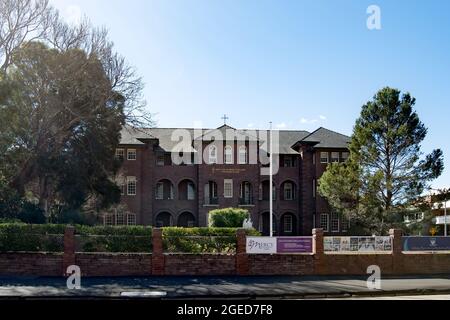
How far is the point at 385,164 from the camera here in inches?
1511

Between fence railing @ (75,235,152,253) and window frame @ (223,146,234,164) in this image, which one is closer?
fence railing @ (75,235,152,253)

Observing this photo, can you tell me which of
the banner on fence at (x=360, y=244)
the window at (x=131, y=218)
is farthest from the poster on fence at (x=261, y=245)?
the window at (x=131, y=218)

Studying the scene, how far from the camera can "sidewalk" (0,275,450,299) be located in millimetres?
14170

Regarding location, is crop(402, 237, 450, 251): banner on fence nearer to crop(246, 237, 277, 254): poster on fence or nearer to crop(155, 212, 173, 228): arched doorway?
crop(246, 237, 277, 254): poster on fence

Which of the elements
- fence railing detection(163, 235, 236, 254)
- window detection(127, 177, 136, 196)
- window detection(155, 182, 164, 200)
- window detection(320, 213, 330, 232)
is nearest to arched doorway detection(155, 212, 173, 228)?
window detection(155, 182, 164, 200)

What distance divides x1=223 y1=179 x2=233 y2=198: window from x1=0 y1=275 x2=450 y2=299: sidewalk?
2979 cm

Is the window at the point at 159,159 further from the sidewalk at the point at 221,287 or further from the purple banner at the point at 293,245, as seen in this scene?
the sidewalk at the point at 221,287

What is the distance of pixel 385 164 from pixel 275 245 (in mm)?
22266

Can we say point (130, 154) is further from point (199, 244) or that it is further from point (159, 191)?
point (199, 244)

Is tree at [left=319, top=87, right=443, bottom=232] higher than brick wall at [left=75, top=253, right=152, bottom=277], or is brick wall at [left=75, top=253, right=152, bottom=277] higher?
tree at [left=319, top=87, right=443, bottom=232]

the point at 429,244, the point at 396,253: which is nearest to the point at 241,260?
the point at 396,253

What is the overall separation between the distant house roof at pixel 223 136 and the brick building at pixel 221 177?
10 cm

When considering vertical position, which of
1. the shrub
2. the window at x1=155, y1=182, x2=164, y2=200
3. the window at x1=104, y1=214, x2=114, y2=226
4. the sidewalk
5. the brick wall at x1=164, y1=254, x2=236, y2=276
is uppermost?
the window at x1=155, y1=182, x2=164, y2=200

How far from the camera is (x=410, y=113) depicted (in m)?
38.2
